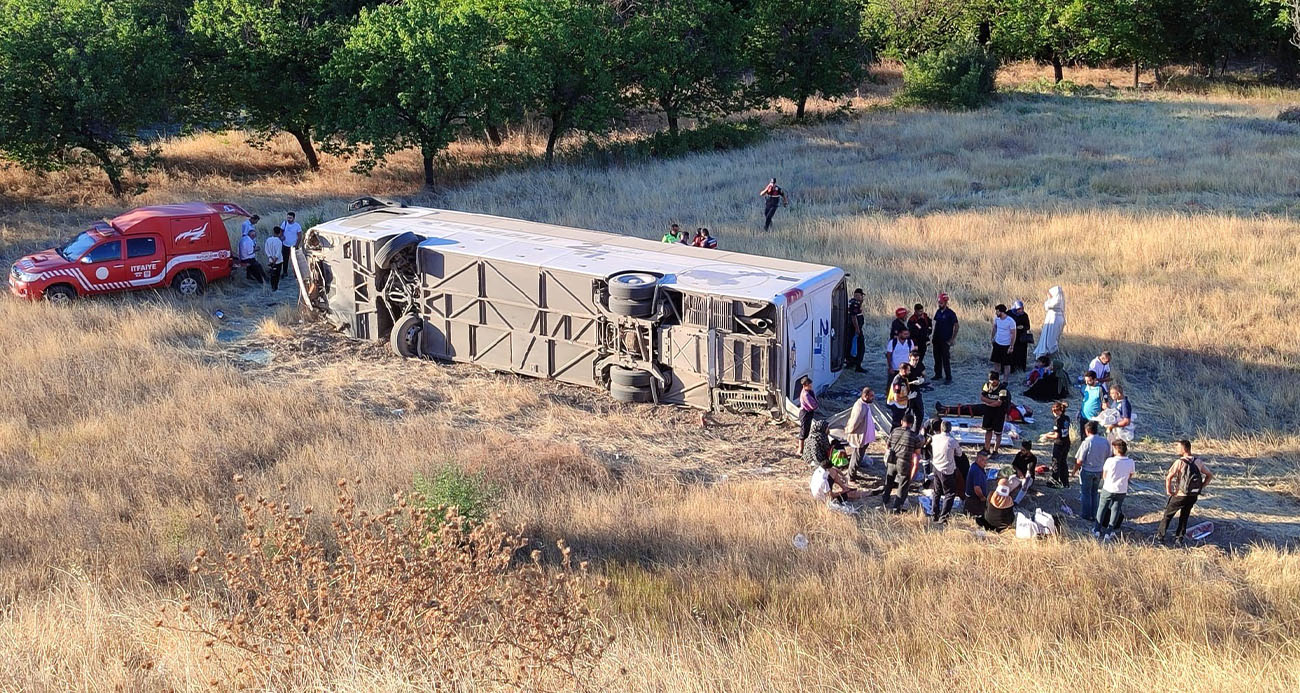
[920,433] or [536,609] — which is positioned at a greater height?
[536,609]

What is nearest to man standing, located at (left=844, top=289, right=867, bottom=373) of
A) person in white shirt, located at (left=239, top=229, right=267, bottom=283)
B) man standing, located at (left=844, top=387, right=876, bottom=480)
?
man standing, located at (left=844, top=387, right=876, bottom=480)

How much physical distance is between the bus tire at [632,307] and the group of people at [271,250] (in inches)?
326

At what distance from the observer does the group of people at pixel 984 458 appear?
1057 cm

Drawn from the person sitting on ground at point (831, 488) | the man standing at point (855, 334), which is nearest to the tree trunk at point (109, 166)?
the man standing at point (855, 334)

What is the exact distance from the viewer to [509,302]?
49.4 feet

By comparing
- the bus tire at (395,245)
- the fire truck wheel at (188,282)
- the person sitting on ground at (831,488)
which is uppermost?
the bus tire at (395,245)

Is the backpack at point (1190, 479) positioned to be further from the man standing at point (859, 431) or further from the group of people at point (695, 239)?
the group of people at point (695, 239)

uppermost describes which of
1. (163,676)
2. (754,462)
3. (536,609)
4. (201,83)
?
(201,83)

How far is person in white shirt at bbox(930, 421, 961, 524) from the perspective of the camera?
10.9 m

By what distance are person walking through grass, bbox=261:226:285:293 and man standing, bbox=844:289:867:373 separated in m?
10.9

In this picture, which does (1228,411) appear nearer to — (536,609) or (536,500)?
(536,500)

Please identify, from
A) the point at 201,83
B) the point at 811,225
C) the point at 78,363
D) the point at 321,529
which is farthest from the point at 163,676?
the point at 201,83

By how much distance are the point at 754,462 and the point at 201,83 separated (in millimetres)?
24200

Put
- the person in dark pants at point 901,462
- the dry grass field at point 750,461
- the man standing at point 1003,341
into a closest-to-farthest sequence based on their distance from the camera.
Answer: the dry grass field at point 750,461 → the person in dark pants at point 901,462 → the man standing at point 1003,341
